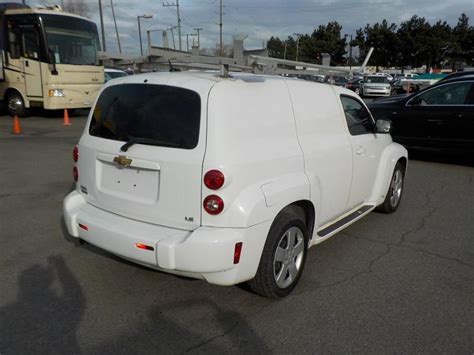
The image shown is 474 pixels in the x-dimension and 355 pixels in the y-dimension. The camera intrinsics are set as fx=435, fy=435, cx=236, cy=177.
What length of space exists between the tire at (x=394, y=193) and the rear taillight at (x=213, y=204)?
10.6 ft

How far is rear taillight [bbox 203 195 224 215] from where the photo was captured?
297 cm

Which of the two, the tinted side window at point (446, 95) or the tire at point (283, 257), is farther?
the tinted side window at point (446, 95)

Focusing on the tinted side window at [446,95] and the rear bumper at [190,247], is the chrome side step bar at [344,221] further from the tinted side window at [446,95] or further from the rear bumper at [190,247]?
the tinted side window at [446,95]

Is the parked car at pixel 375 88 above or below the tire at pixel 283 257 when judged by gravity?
below

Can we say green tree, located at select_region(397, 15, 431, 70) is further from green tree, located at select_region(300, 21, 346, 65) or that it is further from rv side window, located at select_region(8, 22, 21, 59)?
rv side window, located at select_region(8, 22, 21, 59)

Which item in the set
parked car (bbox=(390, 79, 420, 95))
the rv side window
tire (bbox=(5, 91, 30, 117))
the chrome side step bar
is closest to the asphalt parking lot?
the chrome side step bar

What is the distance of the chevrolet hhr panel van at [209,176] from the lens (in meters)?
2.98

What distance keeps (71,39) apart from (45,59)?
126cm

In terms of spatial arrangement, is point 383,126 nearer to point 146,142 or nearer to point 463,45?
point 146,142

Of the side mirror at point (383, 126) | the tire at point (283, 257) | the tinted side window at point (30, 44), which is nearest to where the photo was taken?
the tire at point (283, 257)

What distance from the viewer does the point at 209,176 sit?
295 centimetres

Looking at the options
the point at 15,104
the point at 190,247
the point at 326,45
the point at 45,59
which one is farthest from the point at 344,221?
the point at 326,45

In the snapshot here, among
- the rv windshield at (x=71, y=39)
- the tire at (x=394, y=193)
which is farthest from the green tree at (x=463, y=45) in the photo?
the tire at (x=394, y=193)

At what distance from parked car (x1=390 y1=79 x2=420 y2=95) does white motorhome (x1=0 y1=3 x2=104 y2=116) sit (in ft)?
77.3
